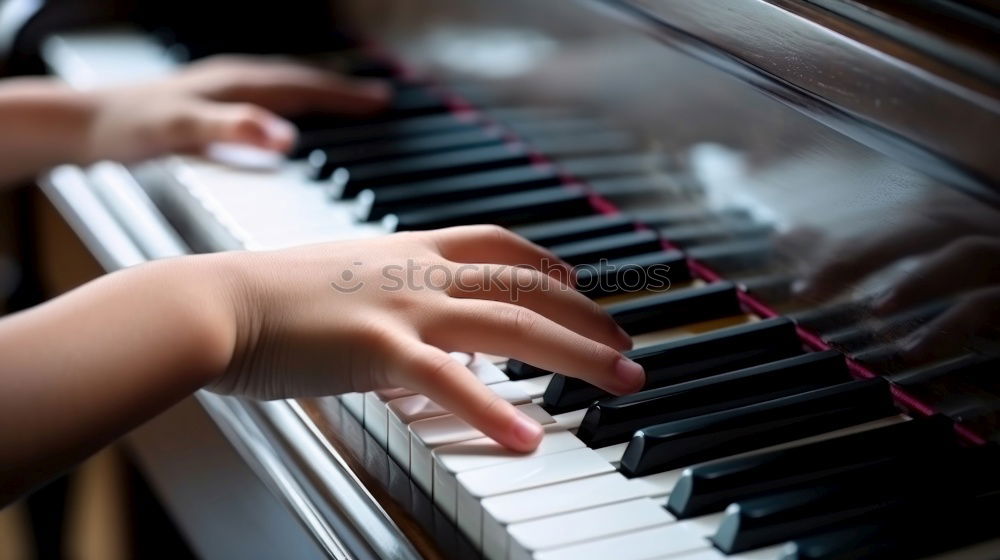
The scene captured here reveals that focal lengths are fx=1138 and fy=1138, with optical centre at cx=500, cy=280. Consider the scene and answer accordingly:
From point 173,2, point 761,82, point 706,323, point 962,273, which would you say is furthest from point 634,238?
point 173,2

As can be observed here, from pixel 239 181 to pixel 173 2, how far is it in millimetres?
587

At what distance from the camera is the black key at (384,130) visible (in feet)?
4.75

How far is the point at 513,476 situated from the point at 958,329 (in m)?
0.36

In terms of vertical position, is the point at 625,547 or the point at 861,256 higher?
the point at 861,256

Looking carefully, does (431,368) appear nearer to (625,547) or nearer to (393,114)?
(625,547)

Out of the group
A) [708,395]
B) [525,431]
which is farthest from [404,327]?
[708,395]

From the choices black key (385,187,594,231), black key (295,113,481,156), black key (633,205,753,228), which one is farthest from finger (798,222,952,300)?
black key (295,113,481,156)

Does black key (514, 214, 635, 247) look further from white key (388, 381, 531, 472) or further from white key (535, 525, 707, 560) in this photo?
white key (535, 525, 707, 560)

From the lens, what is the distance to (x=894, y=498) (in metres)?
0.81

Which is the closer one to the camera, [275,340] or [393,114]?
[275,340]

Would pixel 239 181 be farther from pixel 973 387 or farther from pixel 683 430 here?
pixel 973 387

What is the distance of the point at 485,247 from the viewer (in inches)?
40.8

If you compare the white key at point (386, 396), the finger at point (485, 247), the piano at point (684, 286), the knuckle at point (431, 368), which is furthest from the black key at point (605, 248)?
the knuckle at point (431, 368)

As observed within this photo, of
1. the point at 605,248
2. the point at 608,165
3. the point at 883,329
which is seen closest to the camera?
the point at 883,329
